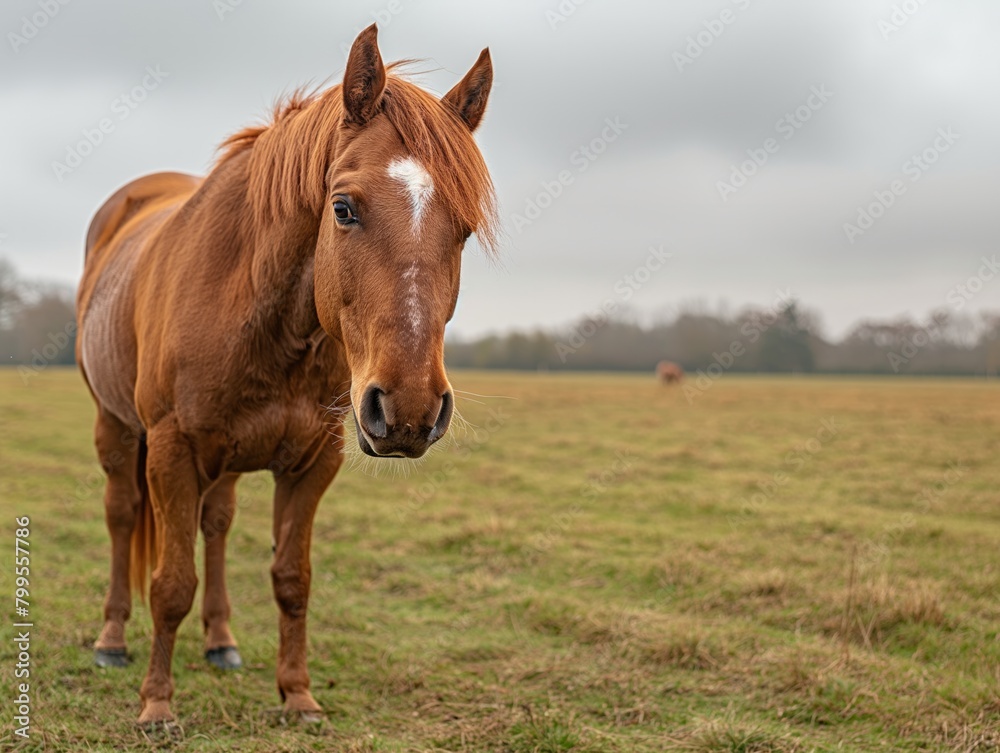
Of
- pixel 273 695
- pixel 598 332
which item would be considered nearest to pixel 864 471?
pixel 273 695

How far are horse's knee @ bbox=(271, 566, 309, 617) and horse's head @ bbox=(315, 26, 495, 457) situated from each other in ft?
5.02

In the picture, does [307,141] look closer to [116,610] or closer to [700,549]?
[116,610]

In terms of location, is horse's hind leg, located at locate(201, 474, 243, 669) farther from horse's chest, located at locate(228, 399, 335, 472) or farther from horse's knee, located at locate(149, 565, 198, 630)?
horse's chest, located at locate(228, 399, 335, 472)

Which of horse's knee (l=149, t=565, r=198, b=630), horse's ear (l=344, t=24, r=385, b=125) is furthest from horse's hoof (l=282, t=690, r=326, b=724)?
horse's ear (l=344, t=24, r=385, b=125)

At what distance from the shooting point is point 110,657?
170 inches

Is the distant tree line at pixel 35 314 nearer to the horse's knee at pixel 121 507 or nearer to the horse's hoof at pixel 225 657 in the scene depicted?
the horse's knee at pixel 121 507

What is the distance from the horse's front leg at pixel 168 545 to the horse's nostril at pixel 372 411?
4.50ft

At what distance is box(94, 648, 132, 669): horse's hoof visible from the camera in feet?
14.1

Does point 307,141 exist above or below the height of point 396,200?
above

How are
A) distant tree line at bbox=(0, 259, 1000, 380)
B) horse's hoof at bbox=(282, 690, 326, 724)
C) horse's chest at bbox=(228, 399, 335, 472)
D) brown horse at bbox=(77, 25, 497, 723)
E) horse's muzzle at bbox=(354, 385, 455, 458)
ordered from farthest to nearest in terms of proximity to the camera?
distant tree line at bbox=(0, 259, 1000, 380), horse's hoof at bbox=(282, 690, 326, 724), horse's chest at bbox=(228, 399, 335, 472), brown horse at bbox=(77, 25, 497, 723), horse's muzzle at bbox=(354, 385, 455, 458)

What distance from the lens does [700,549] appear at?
7184 mm

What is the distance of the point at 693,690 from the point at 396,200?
9.59 ft

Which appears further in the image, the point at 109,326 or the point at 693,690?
the point at 109,326

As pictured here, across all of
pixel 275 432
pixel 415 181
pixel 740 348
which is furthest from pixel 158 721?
pixel 740 348
